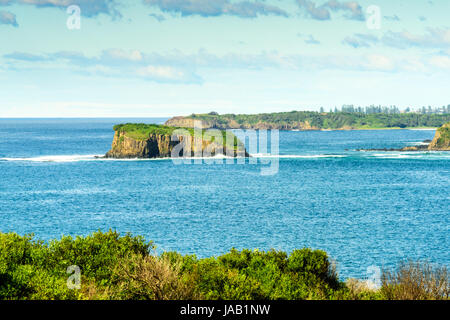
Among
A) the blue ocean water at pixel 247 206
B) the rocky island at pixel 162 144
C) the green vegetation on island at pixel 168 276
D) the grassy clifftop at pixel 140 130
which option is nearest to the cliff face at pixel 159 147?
the rocky island at pixel 162 144

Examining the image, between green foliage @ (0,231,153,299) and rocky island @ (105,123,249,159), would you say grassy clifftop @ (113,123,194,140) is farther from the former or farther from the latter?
green foliage @ (0,231,153,299)

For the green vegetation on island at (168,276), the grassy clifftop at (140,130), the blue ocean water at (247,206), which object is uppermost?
the grassy clifftop at (140,130)

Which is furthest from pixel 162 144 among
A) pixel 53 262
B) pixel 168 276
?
pixel 168 276

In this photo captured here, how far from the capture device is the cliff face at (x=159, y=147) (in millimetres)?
185375

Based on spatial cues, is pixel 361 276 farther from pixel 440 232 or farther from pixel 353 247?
pixel 440 232

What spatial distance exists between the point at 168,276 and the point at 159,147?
541ft

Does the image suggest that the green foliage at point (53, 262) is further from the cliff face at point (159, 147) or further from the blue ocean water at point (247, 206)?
the cliff face at point (159, 147)

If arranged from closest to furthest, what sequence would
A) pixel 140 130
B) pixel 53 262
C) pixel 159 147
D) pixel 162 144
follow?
pixel 53 262 < pixel 140 130 < pixel 159 147 < pixel 162 144

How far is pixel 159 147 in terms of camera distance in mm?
188500

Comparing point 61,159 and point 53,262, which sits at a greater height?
point 53,262

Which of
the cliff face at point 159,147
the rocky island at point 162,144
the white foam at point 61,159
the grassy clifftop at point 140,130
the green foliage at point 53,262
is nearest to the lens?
the green foliage at point 53,262

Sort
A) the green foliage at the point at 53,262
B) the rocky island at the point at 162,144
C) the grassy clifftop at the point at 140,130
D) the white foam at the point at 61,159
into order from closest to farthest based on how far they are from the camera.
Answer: the green foliage at the point at 53,262 < the grassy clifftop at the point at 140,130 < the white foam at the point at 61,159 < the rocky island at the point at 162,144

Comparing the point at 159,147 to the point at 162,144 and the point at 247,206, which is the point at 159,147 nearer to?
the point at 162,144

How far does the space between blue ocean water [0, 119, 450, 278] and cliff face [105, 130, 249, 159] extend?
15.7 meters
